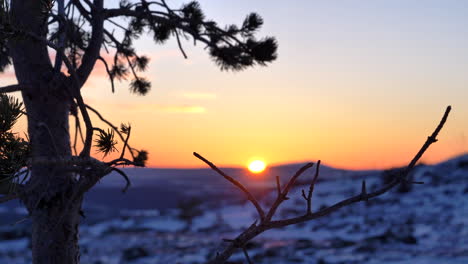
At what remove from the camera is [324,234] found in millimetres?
11383

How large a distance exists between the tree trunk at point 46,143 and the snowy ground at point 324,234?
3648mm

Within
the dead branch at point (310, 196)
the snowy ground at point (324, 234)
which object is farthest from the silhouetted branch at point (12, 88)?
the snowy ground at point (324, 234)

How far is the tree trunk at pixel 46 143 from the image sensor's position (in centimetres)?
343

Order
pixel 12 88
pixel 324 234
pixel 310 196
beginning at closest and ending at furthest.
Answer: pixel 310 196 → pixel 12 88 → pixel 324 234

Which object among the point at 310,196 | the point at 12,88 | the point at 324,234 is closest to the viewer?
the point at 310,196

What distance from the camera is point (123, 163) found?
94.0 inches

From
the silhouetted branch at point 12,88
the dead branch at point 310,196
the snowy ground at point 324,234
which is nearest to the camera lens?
the dead branch at point 310,196

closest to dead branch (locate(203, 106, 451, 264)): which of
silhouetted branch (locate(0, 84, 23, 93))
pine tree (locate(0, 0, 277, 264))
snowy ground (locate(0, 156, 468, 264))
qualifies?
pine tree (locate(0, 0, 277, 264))

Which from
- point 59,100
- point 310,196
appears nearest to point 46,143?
point 59,100

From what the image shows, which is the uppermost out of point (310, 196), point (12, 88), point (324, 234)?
point (12, 88)

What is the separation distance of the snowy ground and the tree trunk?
12.0 ft

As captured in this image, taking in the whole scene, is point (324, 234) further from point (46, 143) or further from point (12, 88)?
point (12, 88)

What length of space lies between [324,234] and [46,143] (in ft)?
29.5

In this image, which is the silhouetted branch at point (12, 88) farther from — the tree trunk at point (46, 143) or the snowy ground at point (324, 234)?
the snowy ground at point (324, 234)
